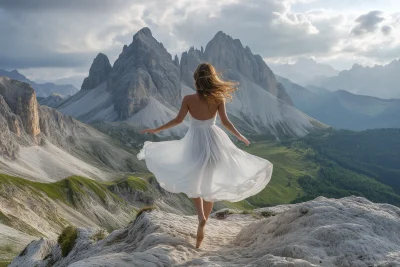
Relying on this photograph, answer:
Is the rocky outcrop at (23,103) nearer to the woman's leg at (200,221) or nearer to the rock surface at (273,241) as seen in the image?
the rock surface at (273,241)

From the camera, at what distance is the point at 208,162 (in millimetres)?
11719

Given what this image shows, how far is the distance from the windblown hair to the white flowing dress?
0.80 m

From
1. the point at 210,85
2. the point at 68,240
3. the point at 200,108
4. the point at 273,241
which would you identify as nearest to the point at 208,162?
the point at 200,108

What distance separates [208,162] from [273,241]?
3078mm

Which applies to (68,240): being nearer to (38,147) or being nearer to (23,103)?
(38,147)

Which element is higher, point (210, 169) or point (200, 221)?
point (210, 169)

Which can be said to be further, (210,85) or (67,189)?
(67,189)

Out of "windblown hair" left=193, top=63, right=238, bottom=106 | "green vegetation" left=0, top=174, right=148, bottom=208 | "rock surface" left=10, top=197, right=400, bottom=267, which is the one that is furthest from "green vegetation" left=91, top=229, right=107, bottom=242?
"green vegetation" left=0, top=174, right=148, bottom=208

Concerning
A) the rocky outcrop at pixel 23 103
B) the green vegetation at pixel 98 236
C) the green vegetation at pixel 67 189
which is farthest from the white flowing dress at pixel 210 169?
the rocky outcrop at pixel 23 103

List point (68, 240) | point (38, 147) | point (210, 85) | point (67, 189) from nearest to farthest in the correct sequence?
point (210, 85)
point (68, 240)
point (67, 189)
point (38, 147)

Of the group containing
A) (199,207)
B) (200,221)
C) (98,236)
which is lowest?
(98,236)

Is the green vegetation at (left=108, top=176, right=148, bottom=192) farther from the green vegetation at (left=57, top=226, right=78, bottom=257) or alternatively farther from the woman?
the woman

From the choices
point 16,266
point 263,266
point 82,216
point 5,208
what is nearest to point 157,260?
point 263,266

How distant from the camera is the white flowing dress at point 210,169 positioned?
1156 centimetres
